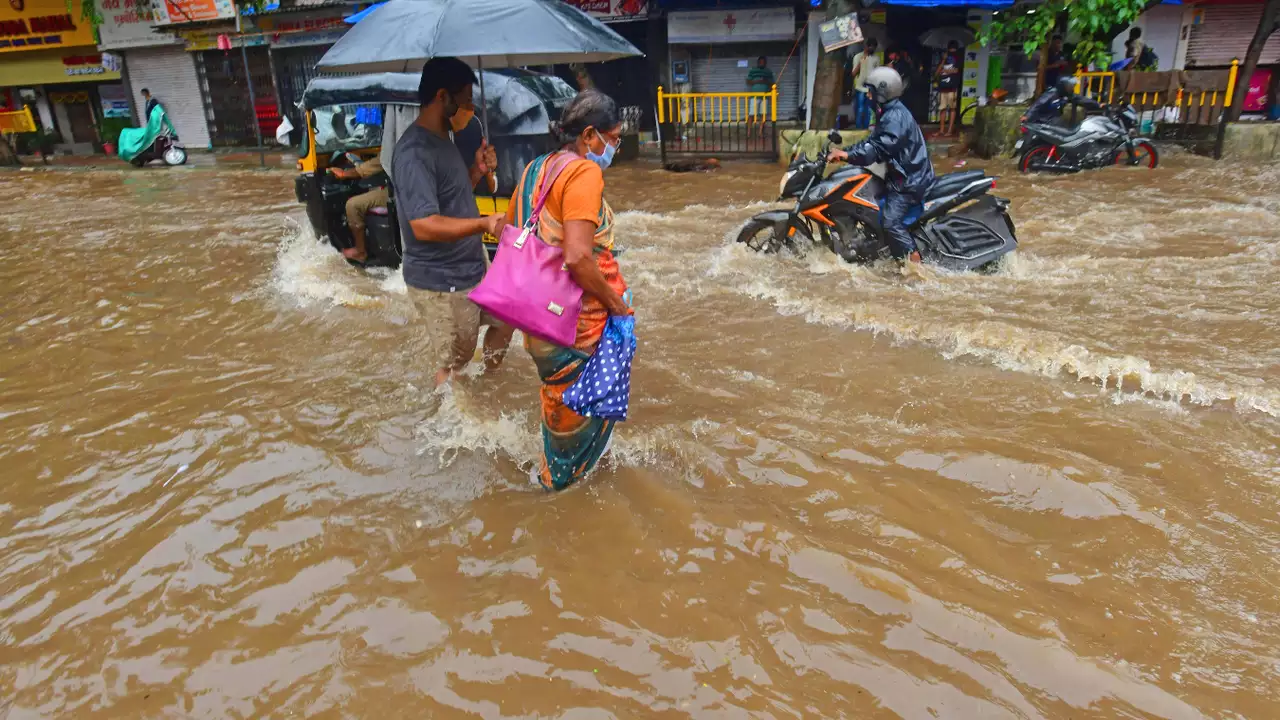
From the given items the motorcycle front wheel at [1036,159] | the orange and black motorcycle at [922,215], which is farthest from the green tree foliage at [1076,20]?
the orange and black motorcycle at [922,215]

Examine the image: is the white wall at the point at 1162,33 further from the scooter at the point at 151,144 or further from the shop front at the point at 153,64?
the shop front at the point at 153,64

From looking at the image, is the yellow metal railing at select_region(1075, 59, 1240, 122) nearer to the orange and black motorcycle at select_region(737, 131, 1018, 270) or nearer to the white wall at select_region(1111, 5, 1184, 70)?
the white wall at select_region(1111, 5, 1184, 70)

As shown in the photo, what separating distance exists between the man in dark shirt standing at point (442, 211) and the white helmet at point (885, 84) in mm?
3357

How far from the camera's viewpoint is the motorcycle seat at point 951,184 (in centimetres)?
643

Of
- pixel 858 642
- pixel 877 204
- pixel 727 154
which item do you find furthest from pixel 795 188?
pixel 727 154

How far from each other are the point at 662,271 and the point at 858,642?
5.12m

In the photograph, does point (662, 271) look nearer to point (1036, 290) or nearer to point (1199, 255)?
point (1036, 290)

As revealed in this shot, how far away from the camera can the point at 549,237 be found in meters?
2.82

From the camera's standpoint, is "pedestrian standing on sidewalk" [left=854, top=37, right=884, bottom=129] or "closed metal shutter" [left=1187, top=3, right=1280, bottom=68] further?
"closed metal shutter" [left=1187, top=3, right=1280, bottom=68]

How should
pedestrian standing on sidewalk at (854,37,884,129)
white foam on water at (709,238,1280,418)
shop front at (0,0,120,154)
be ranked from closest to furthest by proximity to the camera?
1. white foam on water at (709,238,1280,418)
2. pedestrian standing on sidewalk at (854,37,884,129)
3. shop front at (0,0,120,154)

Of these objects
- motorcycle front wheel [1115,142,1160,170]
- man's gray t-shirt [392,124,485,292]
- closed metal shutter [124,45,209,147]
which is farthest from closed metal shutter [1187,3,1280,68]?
closed metal shutter [124,45,209,147]

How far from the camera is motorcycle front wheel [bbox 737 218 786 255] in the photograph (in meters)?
7.14

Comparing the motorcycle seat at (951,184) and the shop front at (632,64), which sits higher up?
the shop front at (632,64)

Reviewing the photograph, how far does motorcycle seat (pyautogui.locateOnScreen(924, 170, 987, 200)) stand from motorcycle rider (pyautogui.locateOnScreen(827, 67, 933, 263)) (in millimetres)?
60
